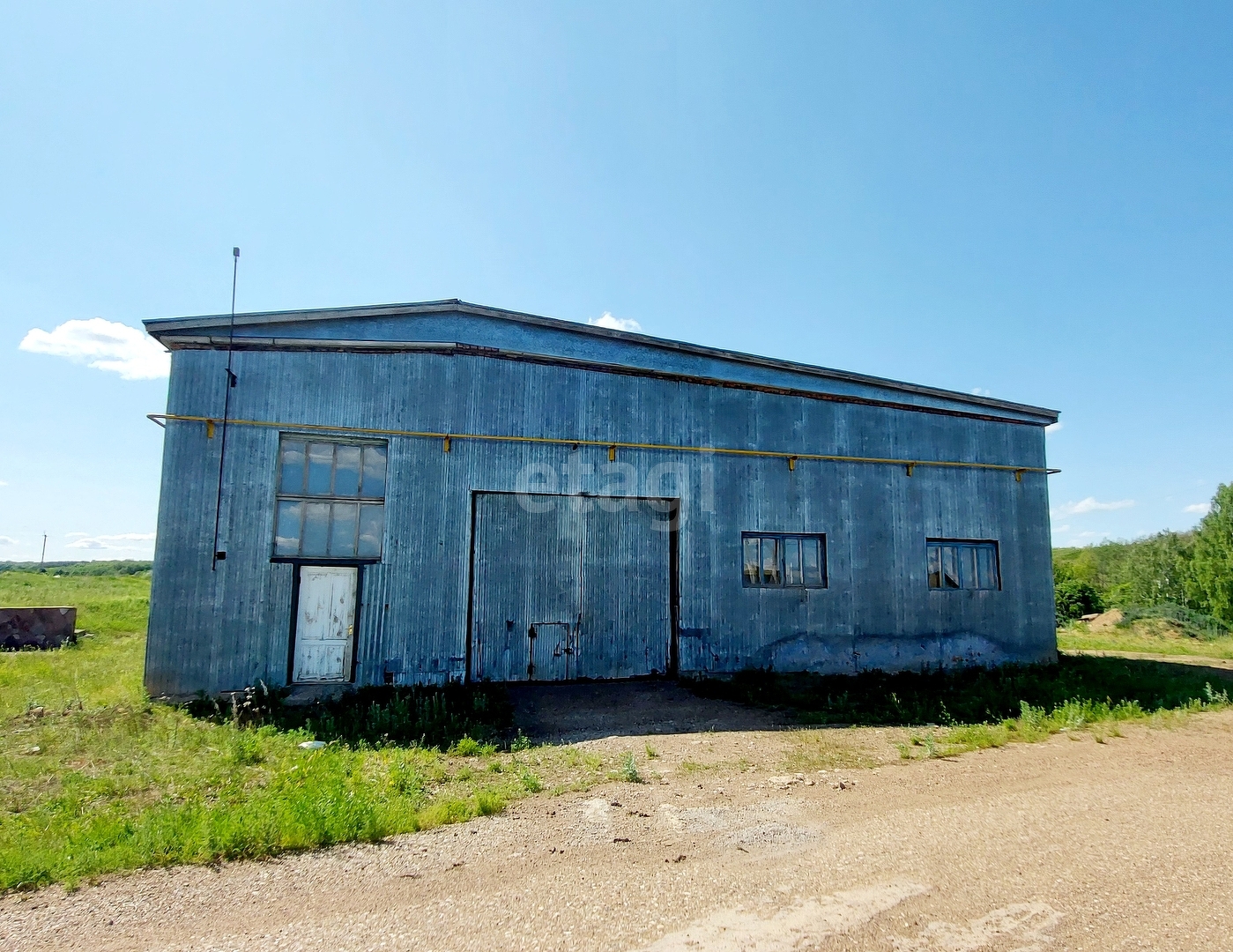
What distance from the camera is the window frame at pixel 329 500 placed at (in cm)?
1118

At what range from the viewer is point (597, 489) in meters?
12.7

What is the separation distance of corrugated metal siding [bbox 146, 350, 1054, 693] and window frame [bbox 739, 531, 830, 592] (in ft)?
0.47

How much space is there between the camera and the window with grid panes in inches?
444

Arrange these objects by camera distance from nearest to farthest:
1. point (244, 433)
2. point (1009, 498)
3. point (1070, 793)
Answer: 1. point (1070, 793)
2. point (244, 433)
3. point (1009, 498)

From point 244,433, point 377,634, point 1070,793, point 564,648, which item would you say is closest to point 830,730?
point 1070,793

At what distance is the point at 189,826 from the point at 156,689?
6.27 meters

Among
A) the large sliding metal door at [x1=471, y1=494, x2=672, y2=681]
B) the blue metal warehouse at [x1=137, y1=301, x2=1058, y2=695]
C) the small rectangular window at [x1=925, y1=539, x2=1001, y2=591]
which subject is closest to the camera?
the blue metal warehouse at [x1=137, y1=301, x2=1058, y2=695]

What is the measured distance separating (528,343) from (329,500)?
5.07 meters

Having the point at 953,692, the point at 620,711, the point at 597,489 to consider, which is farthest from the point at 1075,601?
the point at 620,711

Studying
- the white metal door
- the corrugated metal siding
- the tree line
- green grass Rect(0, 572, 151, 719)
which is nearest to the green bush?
the tree line

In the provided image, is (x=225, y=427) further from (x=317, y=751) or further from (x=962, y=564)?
(x=962, y=564)

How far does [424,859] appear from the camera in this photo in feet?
16.0

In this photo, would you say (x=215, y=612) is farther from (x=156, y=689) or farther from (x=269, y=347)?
(x=269, y=347)
